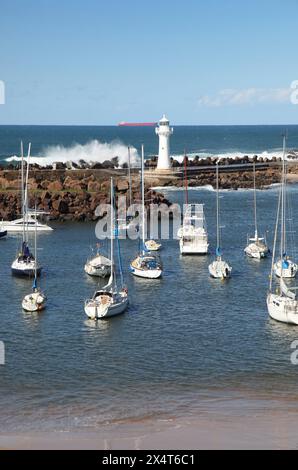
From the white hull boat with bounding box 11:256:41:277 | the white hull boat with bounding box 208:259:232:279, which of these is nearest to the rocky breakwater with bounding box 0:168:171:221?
the white hull boat with bounding box 11:256:41:277

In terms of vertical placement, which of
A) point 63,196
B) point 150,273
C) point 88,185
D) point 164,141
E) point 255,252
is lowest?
point 150,273

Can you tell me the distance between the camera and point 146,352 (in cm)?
2700

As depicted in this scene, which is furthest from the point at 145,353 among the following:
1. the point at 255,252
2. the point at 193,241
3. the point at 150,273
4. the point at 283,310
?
the point at 193,241

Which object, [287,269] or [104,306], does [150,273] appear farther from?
[104,306]

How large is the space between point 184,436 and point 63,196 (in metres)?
44.5

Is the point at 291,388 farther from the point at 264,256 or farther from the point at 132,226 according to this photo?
the point at 132,226

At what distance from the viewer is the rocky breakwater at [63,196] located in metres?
59.6

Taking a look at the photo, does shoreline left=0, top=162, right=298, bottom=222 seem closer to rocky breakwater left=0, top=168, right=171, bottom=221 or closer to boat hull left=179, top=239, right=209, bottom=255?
rocky breakwater left=0, top=168, right=171, bottom=221

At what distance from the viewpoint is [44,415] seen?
21547 mm

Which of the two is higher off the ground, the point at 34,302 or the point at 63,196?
the point at 63,196

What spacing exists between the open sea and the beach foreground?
1.89ft

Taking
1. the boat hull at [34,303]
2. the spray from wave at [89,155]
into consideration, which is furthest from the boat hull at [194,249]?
the spray from wave at [89,155]

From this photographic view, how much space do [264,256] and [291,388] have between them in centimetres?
1973
